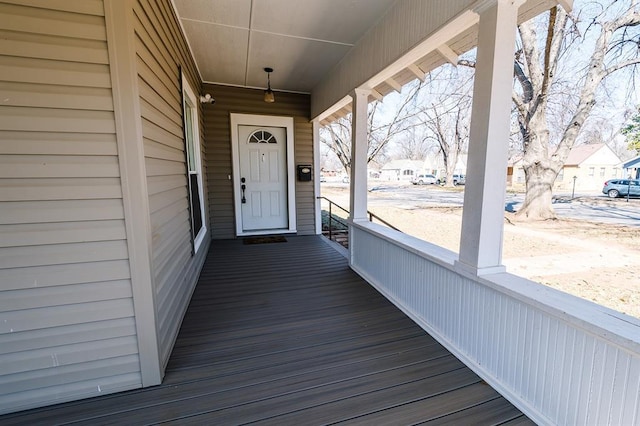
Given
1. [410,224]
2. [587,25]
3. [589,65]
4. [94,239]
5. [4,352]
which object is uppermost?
[587,25]

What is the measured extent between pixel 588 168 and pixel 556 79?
2.03 m

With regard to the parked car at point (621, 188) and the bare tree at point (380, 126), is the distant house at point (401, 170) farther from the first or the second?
the parked car at point (621, 188)

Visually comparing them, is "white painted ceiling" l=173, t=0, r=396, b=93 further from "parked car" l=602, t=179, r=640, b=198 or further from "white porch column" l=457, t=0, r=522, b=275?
"parked car" l=602, t=179, r=640, b=198

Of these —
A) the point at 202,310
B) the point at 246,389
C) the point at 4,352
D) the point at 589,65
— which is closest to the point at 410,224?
the point at 589,65

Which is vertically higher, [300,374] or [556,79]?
[556,79]

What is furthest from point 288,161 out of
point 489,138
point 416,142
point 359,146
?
point 416,142

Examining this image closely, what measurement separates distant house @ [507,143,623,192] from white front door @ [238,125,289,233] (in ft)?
11.9

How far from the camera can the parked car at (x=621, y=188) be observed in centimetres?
295

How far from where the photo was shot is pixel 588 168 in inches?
142

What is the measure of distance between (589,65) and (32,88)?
5.13 meters

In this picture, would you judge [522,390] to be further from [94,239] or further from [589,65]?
[589,65]

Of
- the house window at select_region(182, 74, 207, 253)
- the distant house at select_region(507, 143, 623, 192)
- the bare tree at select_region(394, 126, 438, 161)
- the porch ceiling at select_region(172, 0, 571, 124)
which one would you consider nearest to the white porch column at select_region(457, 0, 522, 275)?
the porch ceiling at select_region(172, 0, 571, 124)

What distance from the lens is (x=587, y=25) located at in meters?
3.29

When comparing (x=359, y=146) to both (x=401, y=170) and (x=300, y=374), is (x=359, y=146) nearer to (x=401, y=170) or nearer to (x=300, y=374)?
(x=300, y=374)
